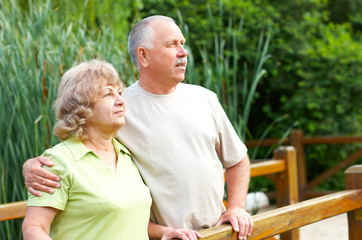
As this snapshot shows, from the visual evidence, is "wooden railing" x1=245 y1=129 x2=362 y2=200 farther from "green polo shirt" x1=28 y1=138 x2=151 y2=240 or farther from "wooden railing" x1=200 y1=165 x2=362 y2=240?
"green polo shirt" x1=28 y1=138 x2=151 y2=240

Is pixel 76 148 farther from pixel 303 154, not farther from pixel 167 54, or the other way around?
pixel 303 154

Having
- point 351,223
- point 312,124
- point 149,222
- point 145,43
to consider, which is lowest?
point 312,124

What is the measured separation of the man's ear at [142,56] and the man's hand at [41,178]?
50 cm

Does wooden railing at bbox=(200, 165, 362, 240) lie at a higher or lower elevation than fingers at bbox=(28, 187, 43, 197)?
lower

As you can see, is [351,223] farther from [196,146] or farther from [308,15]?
[308,15]

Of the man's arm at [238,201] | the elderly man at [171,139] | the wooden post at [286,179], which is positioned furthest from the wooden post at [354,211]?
the wooden post at [286,179]

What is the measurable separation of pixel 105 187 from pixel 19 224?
1.35 metres

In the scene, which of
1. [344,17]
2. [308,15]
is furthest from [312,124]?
[344,17]

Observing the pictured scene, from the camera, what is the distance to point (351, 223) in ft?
8.90

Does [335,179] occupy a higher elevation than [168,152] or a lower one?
lower

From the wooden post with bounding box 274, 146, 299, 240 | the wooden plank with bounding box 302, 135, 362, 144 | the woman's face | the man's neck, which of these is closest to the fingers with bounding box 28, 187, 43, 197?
the woman's face

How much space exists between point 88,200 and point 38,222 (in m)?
0.14

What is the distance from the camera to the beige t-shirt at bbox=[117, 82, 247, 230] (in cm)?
191

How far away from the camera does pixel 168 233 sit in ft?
6.02
